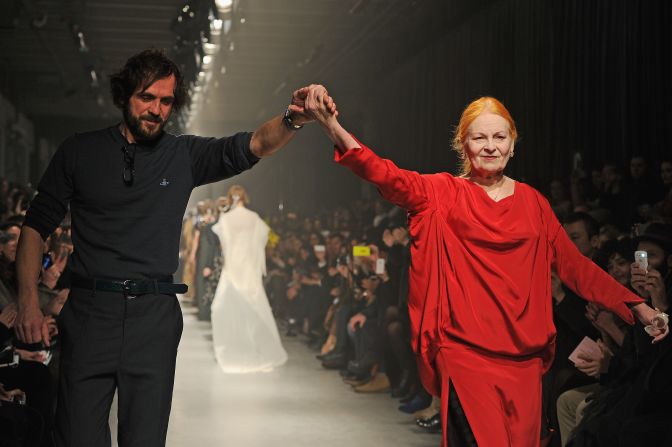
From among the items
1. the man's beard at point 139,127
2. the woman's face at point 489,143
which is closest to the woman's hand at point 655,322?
the woman's face at point 489,143

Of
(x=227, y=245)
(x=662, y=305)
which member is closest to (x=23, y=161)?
(x=227, y=245)

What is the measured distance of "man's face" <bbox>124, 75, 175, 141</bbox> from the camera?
3068 millimetres

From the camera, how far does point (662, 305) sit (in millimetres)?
4461

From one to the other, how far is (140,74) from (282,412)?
464 centimetres

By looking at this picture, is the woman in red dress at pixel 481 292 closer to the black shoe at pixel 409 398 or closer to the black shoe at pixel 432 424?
the black shoe at pixel 432 424

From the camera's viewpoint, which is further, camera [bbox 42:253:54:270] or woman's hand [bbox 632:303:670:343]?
camera [bbox 42:253:54:270]

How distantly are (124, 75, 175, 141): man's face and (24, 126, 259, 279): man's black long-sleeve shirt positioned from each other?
3.0 inches

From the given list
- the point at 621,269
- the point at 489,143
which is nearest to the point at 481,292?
the point at 489,143

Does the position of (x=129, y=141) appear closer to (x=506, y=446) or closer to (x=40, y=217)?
(x=40, y=217)

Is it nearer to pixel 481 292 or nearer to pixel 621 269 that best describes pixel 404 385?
pixel 621 269

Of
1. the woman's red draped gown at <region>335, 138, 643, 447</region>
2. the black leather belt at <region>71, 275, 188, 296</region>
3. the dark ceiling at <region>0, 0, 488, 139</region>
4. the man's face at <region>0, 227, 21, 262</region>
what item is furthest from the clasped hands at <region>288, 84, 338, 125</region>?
the dark ceiling at <region>0, 0, 488, 139</region>

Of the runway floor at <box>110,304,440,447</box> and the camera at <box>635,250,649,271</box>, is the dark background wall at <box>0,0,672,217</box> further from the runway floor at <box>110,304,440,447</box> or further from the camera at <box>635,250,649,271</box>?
the camera at <box>635,250,649,271</box>

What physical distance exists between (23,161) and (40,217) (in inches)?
1010

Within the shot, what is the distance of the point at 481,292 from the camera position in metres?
3.37
